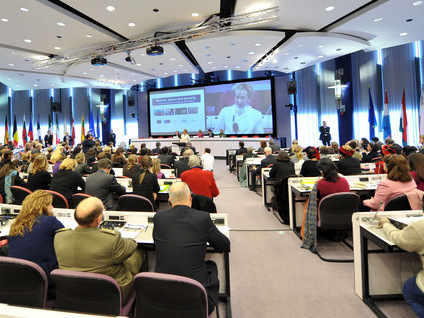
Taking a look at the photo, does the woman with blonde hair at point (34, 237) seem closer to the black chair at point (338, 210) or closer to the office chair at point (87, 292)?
the office chair at point (87, 292)

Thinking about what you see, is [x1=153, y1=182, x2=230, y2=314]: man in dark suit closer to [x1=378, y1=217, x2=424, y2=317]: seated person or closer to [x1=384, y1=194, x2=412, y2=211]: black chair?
[x1=378, y1=217, x2=424, y2=317]: seated person

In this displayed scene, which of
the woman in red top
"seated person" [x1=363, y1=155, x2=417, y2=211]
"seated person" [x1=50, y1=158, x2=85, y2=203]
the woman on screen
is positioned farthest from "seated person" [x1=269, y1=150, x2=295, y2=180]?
the woman on screen

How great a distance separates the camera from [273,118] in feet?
46.1

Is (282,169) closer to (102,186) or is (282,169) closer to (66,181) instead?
(102,186)

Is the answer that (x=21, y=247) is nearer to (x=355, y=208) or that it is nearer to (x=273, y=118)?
(x=355, y=208)

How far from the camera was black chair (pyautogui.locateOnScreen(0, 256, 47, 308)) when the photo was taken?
1612 millimetres

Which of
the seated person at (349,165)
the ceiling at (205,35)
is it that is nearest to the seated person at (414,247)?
the seated person at (349,165)

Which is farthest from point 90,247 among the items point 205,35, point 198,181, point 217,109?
point 217,109

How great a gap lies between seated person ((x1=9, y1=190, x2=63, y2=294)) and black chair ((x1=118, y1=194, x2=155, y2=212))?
128 cm

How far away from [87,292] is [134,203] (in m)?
1.75

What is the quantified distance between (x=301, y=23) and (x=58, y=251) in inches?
332

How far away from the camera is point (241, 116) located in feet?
48.1

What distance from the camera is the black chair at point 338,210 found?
3.25m

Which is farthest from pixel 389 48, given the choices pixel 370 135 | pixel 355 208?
pixel 355 208
